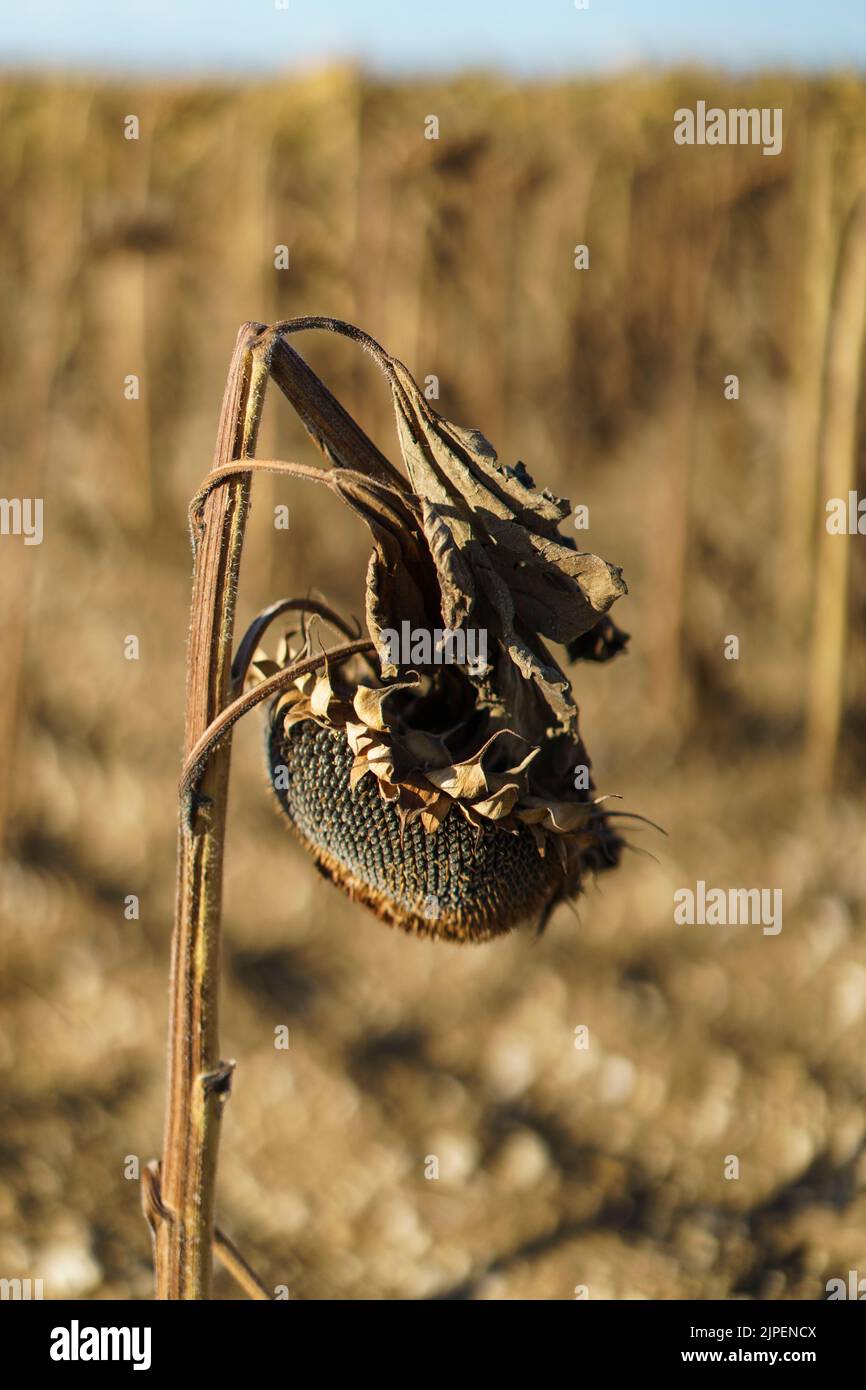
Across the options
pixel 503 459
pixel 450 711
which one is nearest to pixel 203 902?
pixel 450 711

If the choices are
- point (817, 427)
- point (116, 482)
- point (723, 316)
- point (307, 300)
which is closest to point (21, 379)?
point (116, 482)

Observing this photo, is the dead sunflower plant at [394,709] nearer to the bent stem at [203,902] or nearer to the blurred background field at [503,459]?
the bent stem at [203,902]

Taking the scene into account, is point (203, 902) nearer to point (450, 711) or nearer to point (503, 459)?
point (450, 711)

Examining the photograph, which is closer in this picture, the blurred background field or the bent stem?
the bent stem

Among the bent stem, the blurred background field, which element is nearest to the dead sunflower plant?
the bent stem

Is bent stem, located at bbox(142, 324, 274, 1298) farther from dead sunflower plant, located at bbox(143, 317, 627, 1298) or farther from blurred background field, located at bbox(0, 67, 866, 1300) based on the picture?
blurred background field, located at bbox(0, 67, 866, 1300)

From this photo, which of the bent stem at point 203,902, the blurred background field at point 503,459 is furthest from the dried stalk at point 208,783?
the blurred background field at point 503,459

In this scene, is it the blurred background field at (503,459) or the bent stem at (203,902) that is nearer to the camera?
the bent stem at (203,902)
